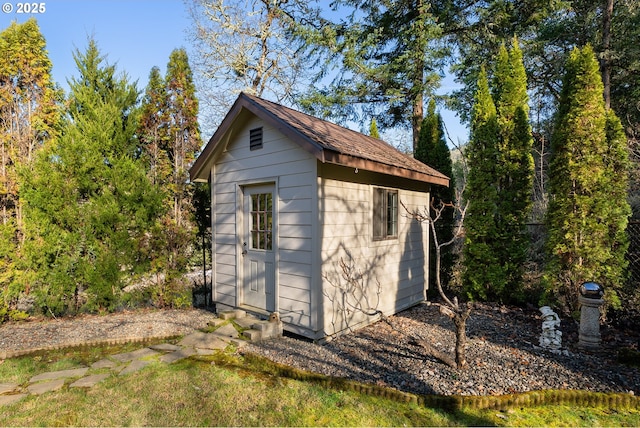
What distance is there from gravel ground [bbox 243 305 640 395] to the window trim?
1547mm

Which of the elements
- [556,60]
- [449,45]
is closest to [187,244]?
[449,45]

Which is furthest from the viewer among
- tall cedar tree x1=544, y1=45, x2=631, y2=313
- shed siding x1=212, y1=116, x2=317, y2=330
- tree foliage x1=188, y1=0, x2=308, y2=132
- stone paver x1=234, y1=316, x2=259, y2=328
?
tree foliage x1=188, y1=0, x2=308, y2=132

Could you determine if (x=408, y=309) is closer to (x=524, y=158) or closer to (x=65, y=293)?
(x=524, y=158)

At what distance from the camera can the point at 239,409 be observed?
2.84 m

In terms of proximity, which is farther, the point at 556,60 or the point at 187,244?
the point at 556,60

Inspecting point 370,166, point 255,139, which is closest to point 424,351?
point 370,166

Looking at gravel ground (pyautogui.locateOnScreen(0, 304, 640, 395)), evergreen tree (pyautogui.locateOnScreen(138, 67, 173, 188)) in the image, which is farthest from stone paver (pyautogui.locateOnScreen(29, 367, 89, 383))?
evergreen tree (pyautogui.locateOnScreen(138, 67, 173, 188))

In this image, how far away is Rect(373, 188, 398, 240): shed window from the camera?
17.7ft

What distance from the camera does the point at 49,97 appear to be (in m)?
6.25

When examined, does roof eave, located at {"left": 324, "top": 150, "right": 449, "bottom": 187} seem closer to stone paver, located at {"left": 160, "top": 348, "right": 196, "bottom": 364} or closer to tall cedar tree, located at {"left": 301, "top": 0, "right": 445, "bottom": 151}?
stone paver, located at {"left": 160, "top": 348, "right": 196, "bottom": 364}

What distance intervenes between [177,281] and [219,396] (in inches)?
153

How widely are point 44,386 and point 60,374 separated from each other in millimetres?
292

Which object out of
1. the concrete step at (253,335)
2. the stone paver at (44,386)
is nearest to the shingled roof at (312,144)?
the concrete step at (253,335)

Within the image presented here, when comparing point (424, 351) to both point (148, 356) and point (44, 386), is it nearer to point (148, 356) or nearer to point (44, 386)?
point (148, 356)
